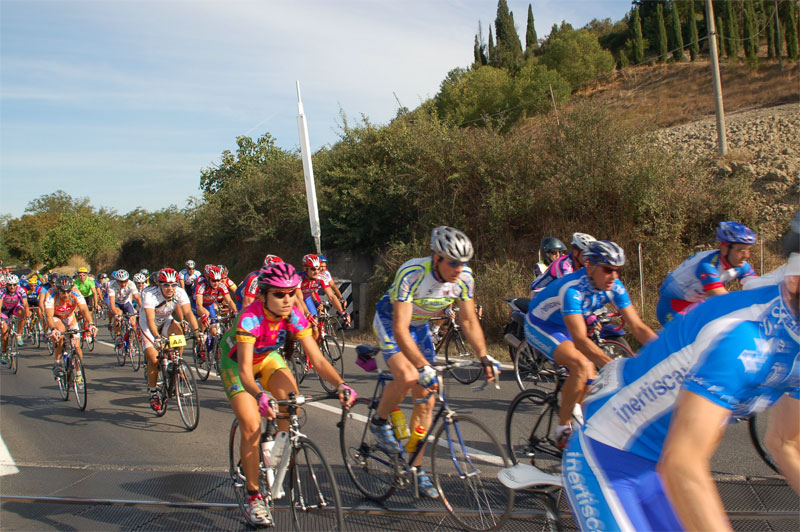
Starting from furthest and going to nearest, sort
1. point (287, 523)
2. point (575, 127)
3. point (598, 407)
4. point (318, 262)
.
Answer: point (575, 127)
point (318, 262)
point (287, 523)
point (598, 407)

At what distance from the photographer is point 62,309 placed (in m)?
9.94

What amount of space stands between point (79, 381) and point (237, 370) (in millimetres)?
5449

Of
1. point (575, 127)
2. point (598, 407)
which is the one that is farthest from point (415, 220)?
point (598, 407)

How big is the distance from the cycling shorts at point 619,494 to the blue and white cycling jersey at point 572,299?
245 cm

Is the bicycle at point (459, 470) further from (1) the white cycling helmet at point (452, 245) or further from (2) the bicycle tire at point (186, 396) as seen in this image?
(2) the bicycle tire at point (186, 396)

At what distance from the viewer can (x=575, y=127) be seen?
14.4m

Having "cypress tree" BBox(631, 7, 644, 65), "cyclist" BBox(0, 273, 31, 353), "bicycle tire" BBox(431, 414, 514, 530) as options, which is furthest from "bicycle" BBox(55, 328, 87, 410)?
"cypress tree" BBox(631, 7, 644, 65)

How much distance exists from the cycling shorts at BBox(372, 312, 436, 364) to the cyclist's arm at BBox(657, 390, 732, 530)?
3152 mm

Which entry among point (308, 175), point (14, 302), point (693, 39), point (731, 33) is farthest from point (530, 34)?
point (14, 302)

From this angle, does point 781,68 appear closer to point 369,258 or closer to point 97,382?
point 369,258

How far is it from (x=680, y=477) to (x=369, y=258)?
17.3 metres

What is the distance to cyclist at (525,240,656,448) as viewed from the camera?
415 cm

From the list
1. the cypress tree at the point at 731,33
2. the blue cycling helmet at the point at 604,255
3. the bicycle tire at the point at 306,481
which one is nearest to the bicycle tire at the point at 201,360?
the bicycle tire at the point at 306,481

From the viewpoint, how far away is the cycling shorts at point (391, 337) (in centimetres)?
468
